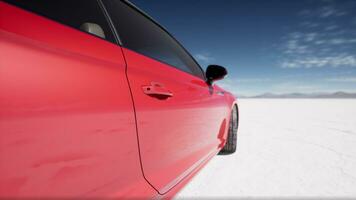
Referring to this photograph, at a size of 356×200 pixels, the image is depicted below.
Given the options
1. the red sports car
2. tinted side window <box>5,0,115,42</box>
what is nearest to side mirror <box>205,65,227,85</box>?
the red sports car

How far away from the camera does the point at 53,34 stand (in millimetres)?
727

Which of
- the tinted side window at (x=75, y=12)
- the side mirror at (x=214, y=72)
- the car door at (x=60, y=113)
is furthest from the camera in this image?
the side mirror at (x=214, y=72)

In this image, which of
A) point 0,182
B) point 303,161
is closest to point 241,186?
point 303,161

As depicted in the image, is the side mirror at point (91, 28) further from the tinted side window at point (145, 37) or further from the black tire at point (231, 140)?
the black tire at point (231, 140)

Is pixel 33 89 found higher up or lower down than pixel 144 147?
higher up

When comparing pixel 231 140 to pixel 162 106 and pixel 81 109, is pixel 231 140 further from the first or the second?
pixel 81 109

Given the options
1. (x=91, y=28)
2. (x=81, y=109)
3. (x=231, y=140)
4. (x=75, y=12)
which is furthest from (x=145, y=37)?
(x=231, y=140)

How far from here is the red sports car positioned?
1.92ft

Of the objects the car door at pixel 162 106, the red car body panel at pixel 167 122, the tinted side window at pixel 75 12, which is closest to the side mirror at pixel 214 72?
the car door at pixel 162 106

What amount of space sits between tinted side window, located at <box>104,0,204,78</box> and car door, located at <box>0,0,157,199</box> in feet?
1.28

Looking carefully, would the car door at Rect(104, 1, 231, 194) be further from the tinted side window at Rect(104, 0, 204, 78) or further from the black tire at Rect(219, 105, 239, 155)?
the black tire at Rect(219, 105, 239, 155)

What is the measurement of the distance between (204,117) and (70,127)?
1.41m

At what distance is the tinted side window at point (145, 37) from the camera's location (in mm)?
1343

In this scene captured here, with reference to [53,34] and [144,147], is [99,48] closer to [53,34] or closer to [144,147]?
[53,34]
